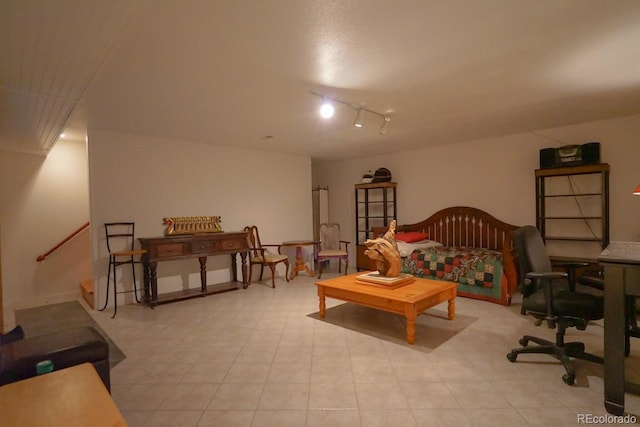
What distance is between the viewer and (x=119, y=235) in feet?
13.2

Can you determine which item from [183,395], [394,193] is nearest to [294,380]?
[183,395]

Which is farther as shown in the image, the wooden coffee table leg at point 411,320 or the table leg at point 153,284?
the table leg at point 153,284

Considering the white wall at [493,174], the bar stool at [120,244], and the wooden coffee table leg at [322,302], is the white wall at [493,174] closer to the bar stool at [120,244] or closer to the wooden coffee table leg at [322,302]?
the wooden coffee table leg at [322,302]

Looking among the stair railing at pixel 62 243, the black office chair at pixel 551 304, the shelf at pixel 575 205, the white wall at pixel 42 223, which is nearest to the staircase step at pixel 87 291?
the white wall at pixel 42 223

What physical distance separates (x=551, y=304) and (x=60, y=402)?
2.73m

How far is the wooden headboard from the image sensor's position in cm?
474

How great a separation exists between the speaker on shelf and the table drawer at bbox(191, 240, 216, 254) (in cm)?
464

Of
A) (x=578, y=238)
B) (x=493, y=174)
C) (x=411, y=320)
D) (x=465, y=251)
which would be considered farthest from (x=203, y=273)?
(x=578, y=238)

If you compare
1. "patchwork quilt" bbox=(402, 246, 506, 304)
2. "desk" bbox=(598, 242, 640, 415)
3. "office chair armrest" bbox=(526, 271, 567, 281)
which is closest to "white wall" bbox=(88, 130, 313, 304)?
"patchwork quilt" bbox=(402, 246, 506, 304)

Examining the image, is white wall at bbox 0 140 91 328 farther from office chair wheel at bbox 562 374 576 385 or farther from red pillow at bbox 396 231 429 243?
office chair wheel at bbox 562 374 576 385

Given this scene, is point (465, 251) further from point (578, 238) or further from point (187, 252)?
point (187, 252)

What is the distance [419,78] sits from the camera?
2520 millimetres

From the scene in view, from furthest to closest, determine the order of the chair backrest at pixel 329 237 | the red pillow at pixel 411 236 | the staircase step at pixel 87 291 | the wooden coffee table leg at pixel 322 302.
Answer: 1. the chair backrest at pixel 329 237
2. the red pillow at pixel 411 236
3. the staircase step at pixel 87 291
4. the wooden coffee table leg at pixel 322 302

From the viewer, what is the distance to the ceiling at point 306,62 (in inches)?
65.2
